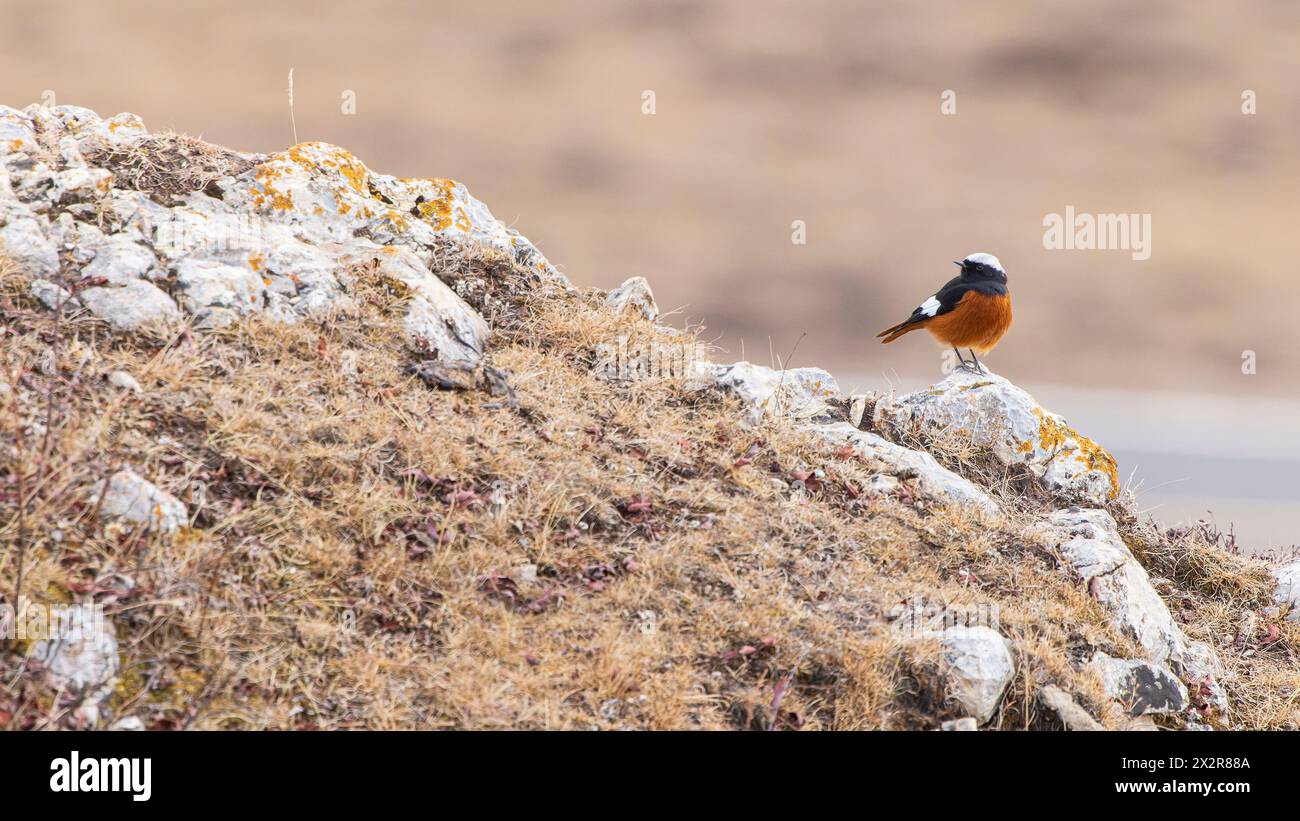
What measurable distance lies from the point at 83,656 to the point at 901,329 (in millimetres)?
8693

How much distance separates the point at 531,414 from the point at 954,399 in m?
5.11

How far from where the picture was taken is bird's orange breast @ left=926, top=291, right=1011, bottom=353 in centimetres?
1022

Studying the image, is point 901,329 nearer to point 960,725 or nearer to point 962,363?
point 962,363

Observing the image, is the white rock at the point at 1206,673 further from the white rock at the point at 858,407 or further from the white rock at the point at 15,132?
the white rock at the point at 15,132

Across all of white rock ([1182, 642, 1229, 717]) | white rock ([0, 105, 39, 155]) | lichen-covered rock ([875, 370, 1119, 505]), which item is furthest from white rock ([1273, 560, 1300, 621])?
white rock ([0, 105, 39, 155])

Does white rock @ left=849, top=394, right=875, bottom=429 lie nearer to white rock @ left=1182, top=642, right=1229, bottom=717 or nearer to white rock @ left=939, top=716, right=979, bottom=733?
white rock @ left=1182, top=642, right=1229, bottom=717

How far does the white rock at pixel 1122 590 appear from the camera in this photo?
7.81 m

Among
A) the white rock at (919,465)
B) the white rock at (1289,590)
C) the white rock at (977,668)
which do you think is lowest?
Answer: the white rock at (977,668)

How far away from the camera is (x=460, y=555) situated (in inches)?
240

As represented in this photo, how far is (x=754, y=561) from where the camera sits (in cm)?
682

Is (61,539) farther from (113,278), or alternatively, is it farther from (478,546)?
(113,278)

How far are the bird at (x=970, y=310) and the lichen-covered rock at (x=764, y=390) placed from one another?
61.7 inches

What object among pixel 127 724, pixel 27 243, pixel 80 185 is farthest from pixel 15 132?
pixel 127 724

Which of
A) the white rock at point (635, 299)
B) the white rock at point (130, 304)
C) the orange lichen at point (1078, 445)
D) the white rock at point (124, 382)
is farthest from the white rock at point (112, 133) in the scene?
the orange lichen at point (1078, 445)
